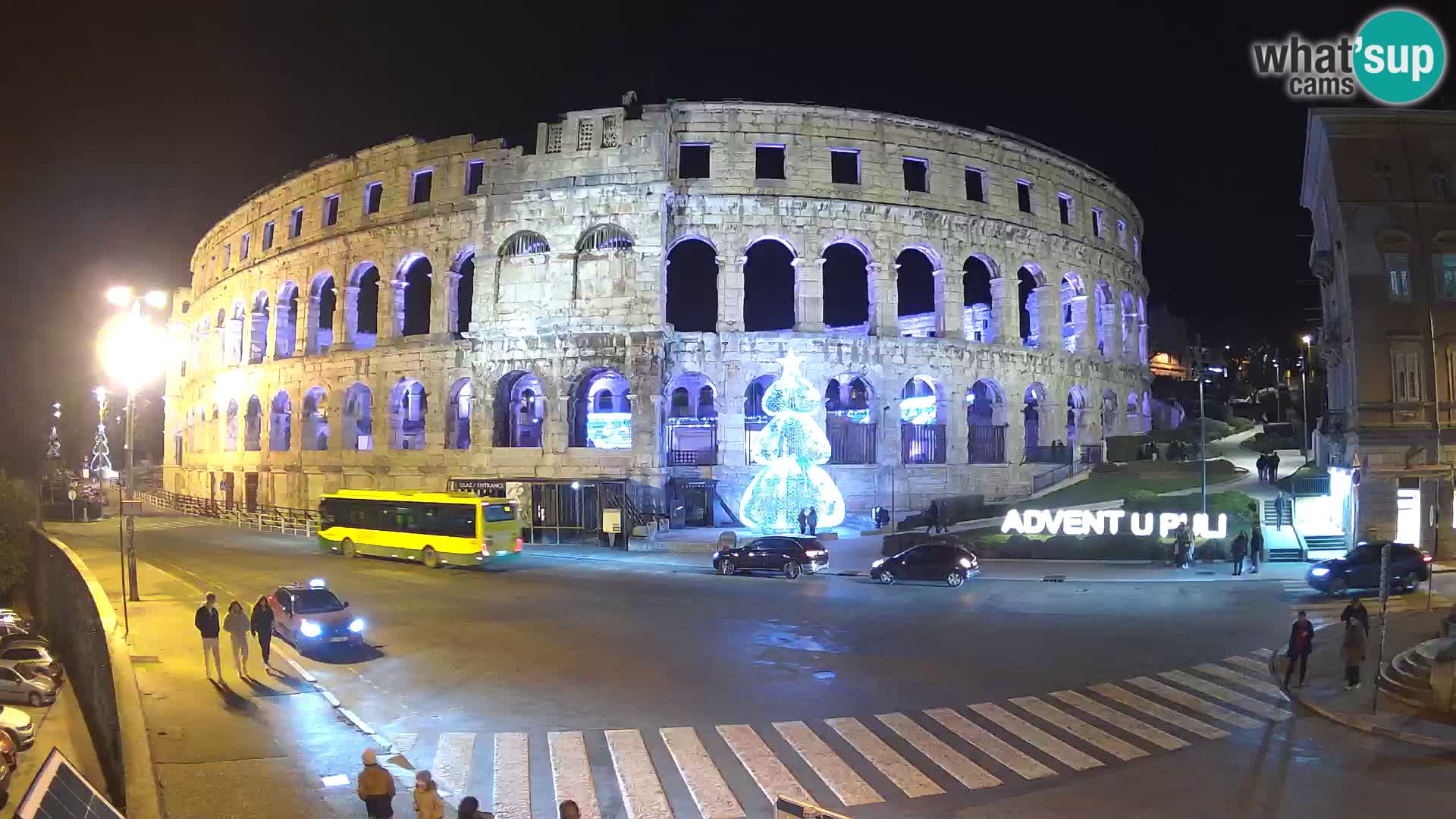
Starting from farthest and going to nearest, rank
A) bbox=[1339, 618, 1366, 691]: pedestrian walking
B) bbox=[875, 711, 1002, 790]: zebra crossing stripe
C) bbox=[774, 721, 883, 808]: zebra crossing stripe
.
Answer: bbox=[1339, 618, 1366, 691]: pedestrian walking
bbox=[875, 711, 1002, 790]: zebra crossing stripe
bbox=[774, 721, 883, 808]: zebra crossing stripe

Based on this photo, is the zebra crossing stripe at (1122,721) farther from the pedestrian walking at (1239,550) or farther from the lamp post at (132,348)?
the lamp post at (132,348)

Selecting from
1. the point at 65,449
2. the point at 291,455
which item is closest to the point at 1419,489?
the point at 291,455

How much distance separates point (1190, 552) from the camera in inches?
1156

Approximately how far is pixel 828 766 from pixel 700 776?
67.7 inches

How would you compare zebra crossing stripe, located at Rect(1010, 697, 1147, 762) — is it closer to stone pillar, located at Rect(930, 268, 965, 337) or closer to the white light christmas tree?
the white light christmas tree

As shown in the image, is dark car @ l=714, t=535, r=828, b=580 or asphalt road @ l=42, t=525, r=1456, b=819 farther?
dark car @ l=714, t=535, r=828, b=580

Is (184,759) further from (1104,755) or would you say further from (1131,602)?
(1131,602)

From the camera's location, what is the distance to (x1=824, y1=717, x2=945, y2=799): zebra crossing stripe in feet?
34.8

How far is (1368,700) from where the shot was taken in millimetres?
14172

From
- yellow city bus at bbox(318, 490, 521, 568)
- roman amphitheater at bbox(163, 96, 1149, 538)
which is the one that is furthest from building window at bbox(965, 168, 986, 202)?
yellow city bus at bbox(318, 490, 521, 568)

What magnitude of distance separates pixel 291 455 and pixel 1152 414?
62424 millimetres

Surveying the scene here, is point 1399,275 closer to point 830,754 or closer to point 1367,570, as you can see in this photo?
point 1367,570

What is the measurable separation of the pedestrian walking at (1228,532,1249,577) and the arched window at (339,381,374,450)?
4105 cm

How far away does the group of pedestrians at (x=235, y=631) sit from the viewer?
51.6 ft
